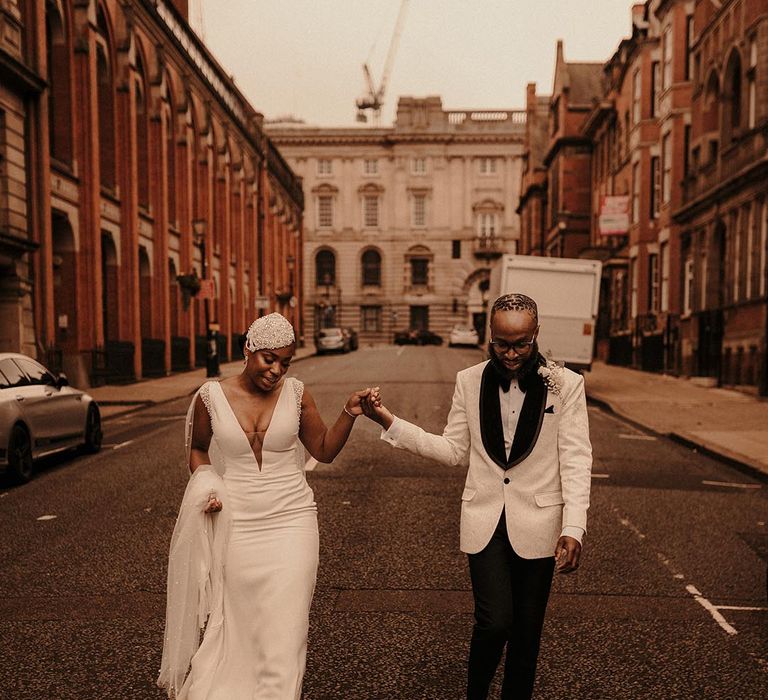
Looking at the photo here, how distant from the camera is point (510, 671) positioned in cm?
374

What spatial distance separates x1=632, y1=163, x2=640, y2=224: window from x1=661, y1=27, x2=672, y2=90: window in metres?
3.63

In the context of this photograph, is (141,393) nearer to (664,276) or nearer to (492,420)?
(664,276)

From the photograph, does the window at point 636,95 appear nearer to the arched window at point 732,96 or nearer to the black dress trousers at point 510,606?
the arched window at point 732,96

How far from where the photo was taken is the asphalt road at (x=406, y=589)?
4.62 metres

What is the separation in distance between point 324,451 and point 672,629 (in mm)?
2859

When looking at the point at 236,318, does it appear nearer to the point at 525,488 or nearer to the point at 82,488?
the point at 82,488

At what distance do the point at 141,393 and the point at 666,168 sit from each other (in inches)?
821

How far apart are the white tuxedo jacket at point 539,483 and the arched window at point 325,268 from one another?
274 feet

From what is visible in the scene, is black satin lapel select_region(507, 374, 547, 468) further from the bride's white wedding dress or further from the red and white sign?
the red and white sign

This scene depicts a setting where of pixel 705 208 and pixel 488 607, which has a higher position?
pixel 705 208

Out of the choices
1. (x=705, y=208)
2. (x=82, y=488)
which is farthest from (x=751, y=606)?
(x=705, y=208)

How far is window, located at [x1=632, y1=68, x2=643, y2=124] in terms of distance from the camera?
35375mm

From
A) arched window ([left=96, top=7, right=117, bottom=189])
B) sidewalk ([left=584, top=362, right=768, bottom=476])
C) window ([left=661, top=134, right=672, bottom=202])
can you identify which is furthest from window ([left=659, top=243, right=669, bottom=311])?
arched window ([left=96, top=7, right=117, bottom=189])

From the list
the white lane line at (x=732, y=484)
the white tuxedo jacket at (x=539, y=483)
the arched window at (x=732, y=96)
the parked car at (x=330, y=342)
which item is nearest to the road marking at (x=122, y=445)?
the white lane line at (x=732, y=484)
